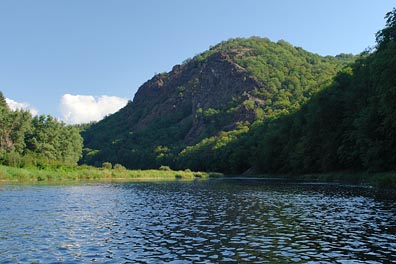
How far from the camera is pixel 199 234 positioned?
23734 mm

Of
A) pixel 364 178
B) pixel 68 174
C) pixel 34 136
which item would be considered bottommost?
pixel 364 178

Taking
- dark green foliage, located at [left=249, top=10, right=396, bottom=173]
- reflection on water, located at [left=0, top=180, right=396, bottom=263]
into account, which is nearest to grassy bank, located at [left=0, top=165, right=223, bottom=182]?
dark green foliage, located at [left=249, top=10, right=396, bottom=173]

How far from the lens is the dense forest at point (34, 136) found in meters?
124

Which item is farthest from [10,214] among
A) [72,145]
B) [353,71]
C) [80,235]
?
[72,145]

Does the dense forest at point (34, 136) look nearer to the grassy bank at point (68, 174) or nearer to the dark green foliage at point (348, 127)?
the grassy bank at point (68, 174)

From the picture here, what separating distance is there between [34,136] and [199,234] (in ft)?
431

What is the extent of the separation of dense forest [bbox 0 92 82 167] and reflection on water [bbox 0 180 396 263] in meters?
82.5

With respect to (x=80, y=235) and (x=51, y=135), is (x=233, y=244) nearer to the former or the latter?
(x=80, y=235)

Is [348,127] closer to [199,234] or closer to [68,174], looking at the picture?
[68,174]

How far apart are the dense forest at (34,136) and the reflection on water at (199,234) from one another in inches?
3246

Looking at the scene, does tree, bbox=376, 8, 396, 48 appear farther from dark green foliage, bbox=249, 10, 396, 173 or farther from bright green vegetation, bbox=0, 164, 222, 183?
bright green vegetation, bbox=0, 164, 222, 183

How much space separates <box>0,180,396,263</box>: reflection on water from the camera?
18.1m

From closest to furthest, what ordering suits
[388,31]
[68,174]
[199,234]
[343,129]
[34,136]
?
[199,234] < [388,31] < [343,129] < [68,174] < [34,136]

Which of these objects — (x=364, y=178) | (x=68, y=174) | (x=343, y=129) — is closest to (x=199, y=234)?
(x=364, y=178)
